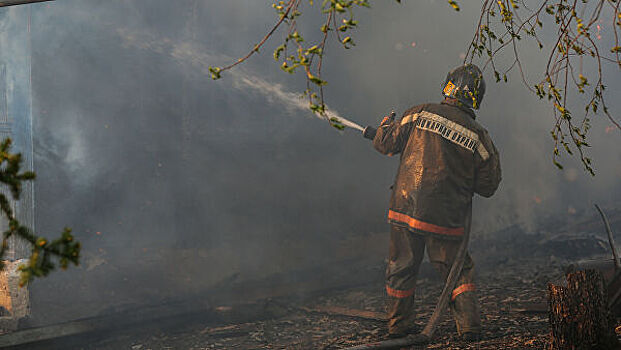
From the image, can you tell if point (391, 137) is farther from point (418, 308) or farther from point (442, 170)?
point (418, 308)

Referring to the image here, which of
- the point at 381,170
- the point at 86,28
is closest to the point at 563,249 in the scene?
→ the point at 381,170

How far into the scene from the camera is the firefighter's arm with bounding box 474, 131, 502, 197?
435cm

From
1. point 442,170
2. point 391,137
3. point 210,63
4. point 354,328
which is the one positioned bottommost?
point 354,328

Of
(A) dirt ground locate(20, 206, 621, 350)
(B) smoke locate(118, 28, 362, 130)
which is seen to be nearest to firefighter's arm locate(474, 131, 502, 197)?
(A) dirt ground locate(20, 206, 621, 350)

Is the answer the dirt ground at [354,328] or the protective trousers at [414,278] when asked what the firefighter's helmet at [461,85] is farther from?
the dirt ground at [354,328]

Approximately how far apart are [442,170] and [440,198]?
0.67 ft

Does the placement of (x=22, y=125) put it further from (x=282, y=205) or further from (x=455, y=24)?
(x=455, y=24)

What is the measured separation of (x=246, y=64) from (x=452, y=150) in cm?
227

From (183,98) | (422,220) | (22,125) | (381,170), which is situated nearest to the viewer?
(422,220)

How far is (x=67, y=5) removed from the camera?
16.8ft

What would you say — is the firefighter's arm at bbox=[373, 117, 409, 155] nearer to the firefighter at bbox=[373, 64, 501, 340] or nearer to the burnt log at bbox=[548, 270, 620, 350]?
the firefighter at bbox=[373, 64, 501, 340]

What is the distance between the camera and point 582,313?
3016 millimetres

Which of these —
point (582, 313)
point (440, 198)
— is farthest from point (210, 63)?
point (582, 313)

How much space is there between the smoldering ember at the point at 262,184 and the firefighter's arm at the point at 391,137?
0.02m
